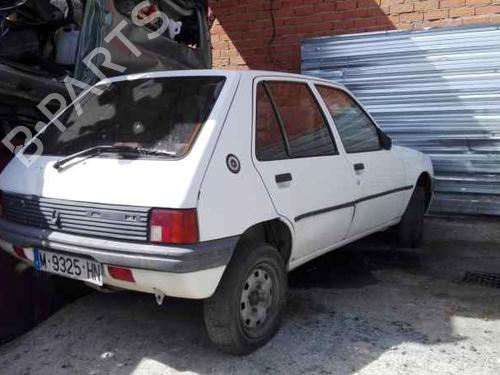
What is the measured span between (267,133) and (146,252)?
1.10 m

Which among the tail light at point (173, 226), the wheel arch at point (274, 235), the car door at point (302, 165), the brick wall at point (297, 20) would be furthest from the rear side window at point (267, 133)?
the brick wall at point (297, 20)

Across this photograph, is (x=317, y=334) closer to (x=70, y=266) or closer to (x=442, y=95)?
(x=70, y=266)

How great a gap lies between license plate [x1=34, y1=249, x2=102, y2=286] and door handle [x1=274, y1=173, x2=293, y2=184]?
1.12 metres

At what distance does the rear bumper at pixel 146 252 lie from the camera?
8.50 ft

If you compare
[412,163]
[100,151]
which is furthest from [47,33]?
[412,163]

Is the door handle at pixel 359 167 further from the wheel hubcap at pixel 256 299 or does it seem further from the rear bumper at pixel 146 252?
the rear bumper at pixel 146 252

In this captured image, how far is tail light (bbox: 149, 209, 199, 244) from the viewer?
2.59m

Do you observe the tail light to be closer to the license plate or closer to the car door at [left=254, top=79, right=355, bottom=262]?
the license plate

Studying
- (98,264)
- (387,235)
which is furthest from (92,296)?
(387,235)

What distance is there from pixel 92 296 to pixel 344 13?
16.4 ft

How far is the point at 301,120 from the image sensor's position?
12.0 ft

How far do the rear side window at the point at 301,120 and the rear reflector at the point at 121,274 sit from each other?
1.29 meters

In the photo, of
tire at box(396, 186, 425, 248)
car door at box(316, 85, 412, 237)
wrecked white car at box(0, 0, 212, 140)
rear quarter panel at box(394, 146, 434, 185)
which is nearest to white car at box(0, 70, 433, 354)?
car door at box(316, 85, 412, 237)

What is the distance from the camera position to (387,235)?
583 cm
